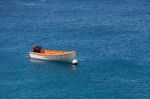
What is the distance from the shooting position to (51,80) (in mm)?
134500

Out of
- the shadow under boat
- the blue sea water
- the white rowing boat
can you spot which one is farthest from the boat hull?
the blue sea water

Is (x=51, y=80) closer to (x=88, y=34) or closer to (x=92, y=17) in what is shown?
(x=88, y=34)

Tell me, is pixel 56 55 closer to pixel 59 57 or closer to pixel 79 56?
pixel 59 57

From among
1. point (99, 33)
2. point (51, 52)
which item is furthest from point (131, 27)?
point (51, 52)

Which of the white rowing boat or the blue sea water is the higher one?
the white rowing boat

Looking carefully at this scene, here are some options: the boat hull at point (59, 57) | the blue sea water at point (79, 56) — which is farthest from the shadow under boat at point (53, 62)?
→ the boat hull at point (59, 57)

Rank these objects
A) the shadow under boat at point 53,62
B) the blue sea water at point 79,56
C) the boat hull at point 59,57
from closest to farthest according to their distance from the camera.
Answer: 1. the blue sea water at point 79,56
2. the boat hull at point 59,57
3. the shadow under boat at point 53,62

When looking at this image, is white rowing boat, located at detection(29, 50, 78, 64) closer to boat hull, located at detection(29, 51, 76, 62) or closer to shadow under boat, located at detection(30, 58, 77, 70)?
boat hull, located at detection(29, 51, 76, 62)

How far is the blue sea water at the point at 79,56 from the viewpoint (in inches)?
5064

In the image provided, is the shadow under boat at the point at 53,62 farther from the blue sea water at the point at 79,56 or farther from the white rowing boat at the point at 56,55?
the white rowing boat at the point at 56,55

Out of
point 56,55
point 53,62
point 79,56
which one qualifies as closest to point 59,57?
point 56,55

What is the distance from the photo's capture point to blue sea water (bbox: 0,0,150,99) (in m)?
129

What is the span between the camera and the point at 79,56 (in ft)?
490

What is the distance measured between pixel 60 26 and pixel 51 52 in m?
31.4
